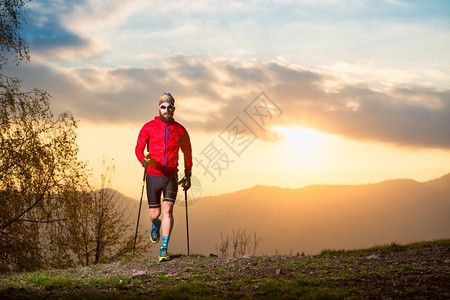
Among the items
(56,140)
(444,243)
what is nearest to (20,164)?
(56,140)

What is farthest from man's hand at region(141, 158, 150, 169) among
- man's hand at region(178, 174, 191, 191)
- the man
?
man's hand at region(178, 174, 191, 191)

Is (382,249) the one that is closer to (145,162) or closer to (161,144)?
(161,144)

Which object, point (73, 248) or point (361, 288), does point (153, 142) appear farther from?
point (73, 248)

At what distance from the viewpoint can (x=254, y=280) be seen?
413 inches

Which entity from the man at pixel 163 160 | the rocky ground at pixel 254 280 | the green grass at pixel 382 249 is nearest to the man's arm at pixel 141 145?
the man at pixel 163 160

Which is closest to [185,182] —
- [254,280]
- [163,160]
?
[163,160]

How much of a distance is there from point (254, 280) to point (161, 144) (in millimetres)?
5208

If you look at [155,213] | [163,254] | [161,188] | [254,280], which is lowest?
[254,280]

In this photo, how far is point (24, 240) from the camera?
1873 cm

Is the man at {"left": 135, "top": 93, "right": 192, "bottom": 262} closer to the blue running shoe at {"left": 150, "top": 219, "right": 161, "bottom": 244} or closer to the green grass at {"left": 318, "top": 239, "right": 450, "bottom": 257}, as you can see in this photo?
the blue running shoe at {"left": 150, "top": 219, "right": 161, "bottom": 244}

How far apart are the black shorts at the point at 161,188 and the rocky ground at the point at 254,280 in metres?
1.73

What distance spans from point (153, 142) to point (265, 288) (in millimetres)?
6069

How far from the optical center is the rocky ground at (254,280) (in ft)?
30.7

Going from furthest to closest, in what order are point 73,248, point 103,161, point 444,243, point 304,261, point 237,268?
point 103,161 → point 73,248 → point 444,243 → point 304,261 → point 237,268
